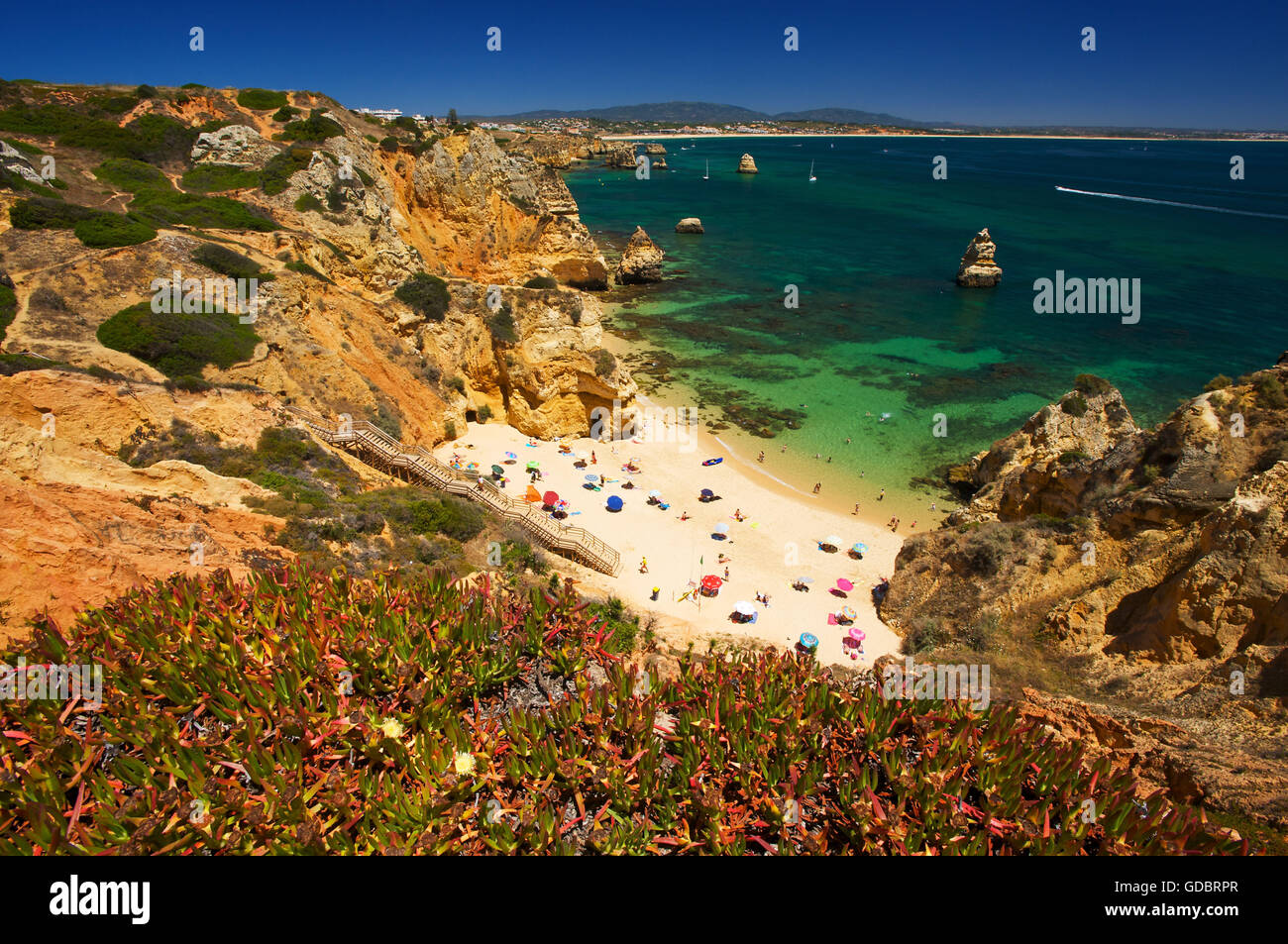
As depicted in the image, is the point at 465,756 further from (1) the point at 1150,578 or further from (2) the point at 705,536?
(2) the point at 705,536

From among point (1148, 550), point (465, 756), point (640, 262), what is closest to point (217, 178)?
point (465, 756)

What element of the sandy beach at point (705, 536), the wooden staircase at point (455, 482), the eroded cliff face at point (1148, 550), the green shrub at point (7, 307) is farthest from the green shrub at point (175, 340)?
the eroded cliff face at point (1148, 550)

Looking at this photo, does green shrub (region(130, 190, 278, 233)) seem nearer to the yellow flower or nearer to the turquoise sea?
the turquoise sea

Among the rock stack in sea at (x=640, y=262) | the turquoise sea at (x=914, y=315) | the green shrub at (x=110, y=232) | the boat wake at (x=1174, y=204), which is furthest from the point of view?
the boat wake at (x=1174, y=204)

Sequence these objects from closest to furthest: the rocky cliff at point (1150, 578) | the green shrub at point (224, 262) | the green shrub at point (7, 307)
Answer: the rocky cliff at point (1150, 578), the green shrub at point (7, 307), the green shrub at point (224, 262)

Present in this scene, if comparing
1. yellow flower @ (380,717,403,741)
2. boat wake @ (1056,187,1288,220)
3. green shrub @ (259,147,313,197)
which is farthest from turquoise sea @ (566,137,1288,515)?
yellow flower @ (380,717,403,741)

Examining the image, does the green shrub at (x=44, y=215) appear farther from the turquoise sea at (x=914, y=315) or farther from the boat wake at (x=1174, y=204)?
the boat wake at (x=1174, y=204)
